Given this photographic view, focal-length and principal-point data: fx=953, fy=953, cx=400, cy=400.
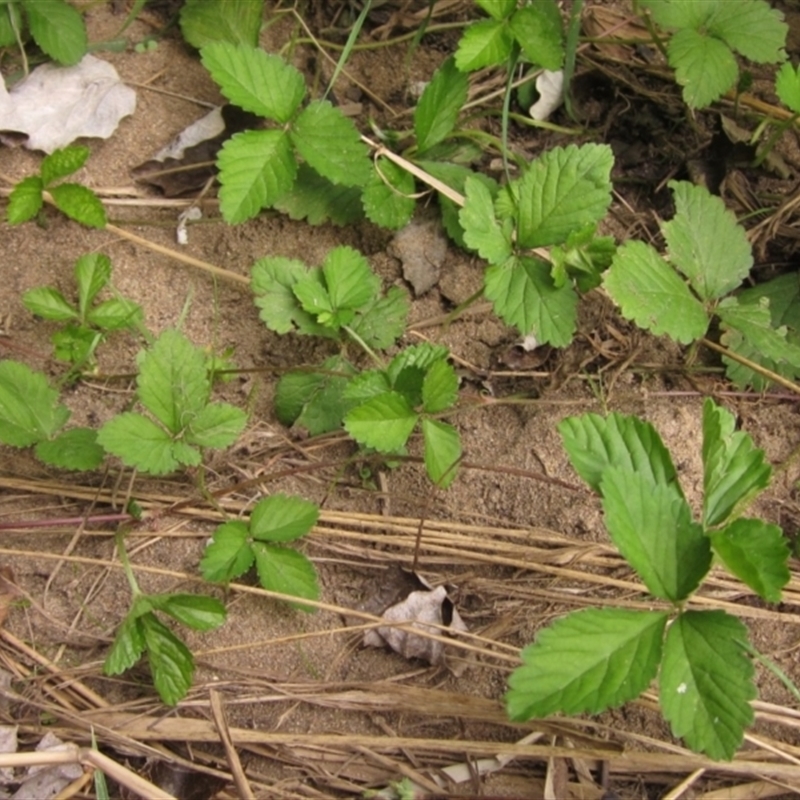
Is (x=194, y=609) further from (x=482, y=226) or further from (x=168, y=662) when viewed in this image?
(x=482, y=226)

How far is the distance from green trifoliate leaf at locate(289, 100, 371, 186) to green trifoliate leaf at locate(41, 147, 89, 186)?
41 cm

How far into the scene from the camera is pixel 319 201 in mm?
1922

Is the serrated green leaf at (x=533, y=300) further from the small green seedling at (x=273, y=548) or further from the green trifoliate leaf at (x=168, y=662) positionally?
the green trifoliate leaf at (x=168, y=662)

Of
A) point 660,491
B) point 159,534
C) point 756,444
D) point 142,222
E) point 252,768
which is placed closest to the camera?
point 660,491

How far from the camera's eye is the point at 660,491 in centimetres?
136

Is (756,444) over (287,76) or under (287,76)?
under

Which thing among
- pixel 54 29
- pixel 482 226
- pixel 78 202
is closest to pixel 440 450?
pixel 482 226

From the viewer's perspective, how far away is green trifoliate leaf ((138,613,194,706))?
1507 millimetres

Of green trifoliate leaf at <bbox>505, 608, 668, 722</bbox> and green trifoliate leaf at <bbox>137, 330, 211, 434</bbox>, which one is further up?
green trifoliate leaf at <bbox>137, 330, 211, 434</bbox>

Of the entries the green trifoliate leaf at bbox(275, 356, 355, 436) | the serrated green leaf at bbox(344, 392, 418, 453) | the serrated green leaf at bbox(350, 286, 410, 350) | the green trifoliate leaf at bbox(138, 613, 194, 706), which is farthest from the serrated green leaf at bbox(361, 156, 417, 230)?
the green trifoliate leaf at bbox(138, 613, 194, 706)

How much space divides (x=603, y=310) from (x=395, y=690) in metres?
0.85

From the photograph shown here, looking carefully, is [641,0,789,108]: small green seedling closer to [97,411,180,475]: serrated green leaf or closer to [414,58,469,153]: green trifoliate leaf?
[414,58,469,153]: green trifoliate leaf

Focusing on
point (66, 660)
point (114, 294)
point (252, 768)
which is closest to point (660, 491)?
point (252, 768)

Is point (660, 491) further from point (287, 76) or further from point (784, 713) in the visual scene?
point (287, 76)
